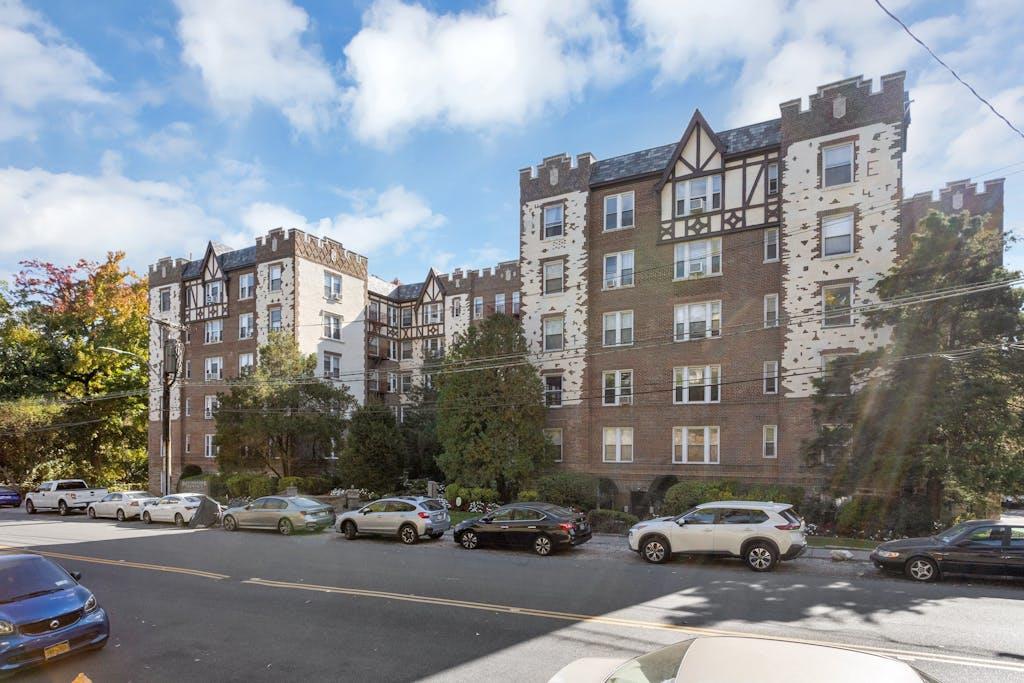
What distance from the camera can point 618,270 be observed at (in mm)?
27656

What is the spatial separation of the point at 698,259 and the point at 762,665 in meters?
24.3

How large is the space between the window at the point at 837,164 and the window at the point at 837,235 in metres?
1.45

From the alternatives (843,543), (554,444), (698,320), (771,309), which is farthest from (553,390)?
(843,543)

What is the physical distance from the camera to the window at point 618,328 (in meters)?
27.2

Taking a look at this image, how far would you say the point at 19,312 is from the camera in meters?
43.7

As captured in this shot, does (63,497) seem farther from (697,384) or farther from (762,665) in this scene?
(762,665)

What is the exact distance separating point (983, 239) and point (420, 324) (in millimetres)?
37819

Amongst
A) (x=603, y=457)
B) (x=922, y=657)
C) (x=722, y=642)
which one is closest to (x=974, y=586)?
(x=922, y=657)

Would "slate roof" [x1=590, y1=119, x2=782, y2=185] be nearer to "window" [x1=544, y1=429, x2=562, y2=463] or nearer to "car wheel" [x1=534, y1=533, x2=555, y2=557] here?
"window" [x1=544, y1=429, x2=562, y2=463]

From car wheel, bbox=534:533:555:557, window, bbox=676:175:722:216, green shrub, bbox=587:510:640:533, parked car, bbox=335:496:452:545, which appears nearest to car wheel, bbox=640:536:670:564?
car wheel, bbox=534:533:555:557

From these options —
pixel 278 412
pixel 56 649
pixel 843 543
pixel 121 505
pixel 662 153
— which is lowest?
pixel 121 505

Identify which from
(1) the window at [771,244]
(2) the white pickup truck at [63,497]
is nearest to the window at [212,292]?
(2) the white pickup truck at [63,497]

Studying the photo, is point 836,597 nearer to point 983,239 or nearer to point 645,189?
point 983,239

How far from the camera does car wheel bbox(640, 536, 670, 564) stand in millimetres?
14688
